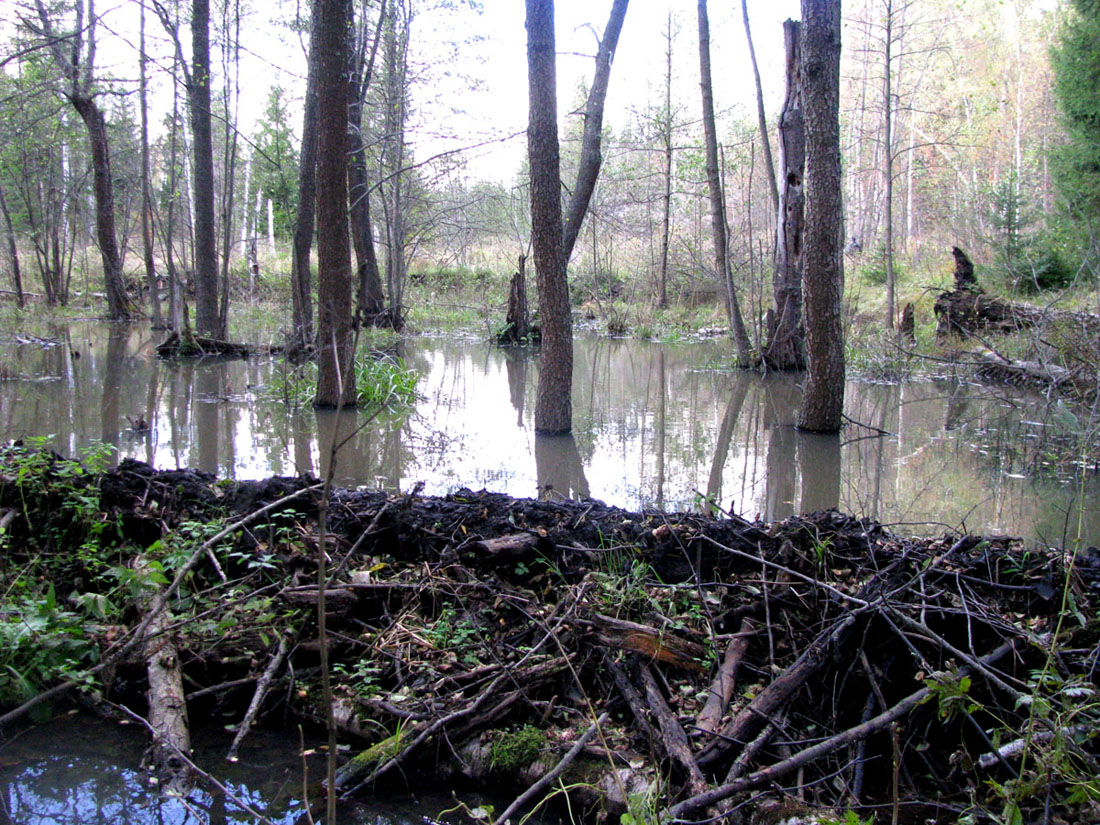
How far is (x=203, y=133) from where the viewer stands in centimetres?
1463

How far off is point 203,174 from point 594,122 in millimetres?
8971

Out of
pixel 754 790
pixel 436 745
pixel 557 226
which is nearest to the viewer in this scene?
pixel 754 790

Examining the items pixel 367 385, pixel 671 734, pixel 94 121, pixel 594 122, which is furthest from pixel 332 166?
pixel 94 121

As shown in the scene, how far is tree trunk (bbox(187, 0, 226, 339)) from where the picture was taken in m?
14.3

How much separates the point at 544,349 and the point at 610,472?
6.18 ft

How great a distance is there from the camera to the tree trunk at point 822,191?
800 cm

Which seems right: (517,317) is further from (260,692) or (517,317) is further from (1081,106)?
(260,692)

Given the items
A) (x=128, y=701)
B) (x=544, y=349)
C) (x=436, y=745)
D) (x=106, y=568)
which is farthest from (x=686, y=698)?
(x=544, y=349)

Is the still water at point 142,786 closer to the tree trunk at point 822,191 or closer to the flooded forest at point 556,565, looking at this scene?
the flooded forest at point 556,565

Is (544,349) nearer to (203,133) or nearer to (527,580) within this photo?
(527,580)

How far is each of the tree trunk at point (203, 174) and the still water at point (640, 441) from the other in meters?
1.87

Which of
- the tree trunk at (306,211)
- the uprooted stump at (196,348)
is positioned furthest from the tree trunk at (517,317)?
the tree trunk at (306,211)

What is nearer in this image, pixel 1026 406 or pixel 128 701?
pixel 128 701

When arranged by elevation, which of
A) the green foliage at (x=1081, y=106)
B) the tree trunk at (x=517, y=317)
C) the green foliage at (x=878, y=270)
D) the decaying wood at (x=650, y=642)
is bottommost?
the decaying wood at (x=650, y=642)
